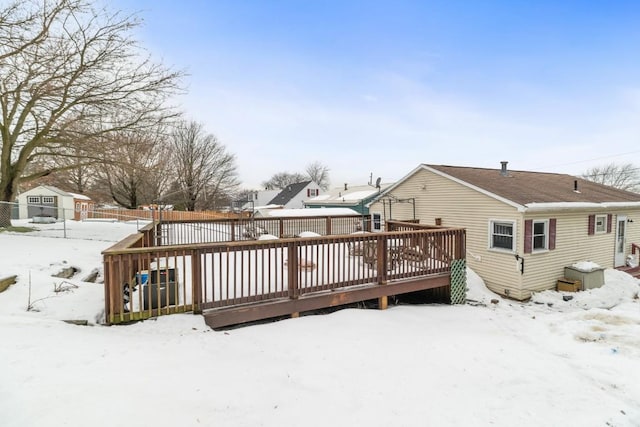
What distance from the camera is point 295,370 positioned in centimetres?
326

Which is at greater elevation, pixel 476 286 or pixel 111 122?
pixel 111 122

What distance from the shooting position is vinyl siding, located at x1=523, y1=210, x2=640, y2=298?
9461 mm

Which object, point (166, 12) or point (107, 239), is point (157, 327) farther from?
point (166, 12)

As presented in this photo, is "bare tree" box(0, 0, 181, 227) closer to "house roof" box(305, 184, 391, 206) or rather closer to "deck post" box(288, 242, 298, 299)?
"deck post" box(288, 242, 298, 299)

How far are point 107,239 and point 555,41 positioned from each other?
719 inches

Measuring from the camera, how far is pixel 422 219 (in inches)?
500

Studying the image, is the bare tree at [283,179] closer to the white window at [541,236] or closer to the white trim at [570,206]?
the white trim at [570,206]

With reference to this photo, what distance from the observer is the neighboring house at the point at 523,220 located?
30.6ft

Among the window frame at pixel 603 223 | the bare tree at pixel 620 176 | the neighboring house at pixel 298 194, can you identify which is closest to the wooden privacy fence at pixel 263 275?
the window frame at pixel 603 223

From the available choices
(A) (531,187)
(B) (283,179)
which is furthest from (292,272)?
(B) (283,179)

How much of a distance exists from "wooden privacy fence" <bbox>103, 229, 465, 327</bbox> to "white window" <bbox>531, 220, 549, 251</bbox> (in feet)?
15.2

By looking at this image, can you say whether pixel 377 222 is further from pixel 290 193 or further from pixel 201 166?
pixel 290 193

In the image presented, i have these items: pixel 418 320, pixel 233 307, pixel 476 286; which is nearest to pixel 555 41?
pixel 476 286

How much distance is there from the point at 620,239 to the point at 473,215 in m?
6.64
